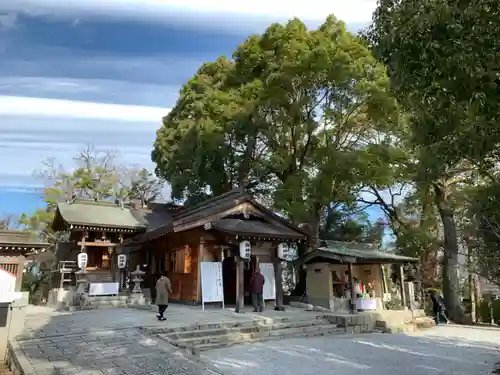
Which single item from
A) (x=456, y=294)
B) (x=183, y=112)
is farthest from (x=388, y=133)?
(x=183, y=112)

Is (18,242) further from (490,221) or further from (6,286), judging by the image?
(490,221)

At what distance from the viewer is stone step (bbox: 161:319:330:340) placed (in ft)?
33.6

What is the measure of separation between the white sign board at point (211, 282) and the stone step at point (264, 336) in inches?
153

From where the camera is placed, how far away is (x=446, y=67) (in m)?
6.29

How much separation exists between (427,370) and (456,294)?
13.4 m

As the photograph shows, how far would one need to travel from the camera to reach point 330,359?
30.6 feet

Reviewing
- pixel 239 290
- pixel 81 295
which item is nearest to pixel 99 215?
pixel 81 295

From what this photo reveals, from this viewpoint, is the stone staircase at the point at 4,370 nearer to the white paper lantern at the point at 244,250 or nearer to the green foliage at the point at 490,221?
the white paper lantern at the point at 244,250

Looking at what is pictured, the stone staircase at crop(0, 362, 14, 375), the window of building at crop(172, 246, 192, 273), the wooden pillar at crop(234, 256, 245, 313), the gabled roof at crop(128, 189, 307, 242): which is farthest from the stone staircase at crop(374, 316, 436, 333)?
the stone staircase at crop(0, 362, 14, 375)

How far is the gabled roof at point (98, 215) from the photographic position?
740 inches

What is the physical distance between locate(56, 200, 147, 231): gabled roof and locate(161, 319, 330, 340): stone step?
1040 centimetres

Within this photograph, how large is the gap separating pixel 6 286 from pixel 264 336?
282 inches

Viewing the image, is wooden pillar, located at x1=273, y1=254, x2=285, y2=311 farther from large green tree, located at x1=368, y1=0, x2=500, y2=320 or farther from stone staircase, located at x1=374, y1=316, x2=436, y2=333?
large green tree, located at x1=368, y1=0, x2=500, y2=320

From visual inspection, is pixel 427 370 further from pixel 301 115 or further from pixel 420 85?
pixel 301 115
